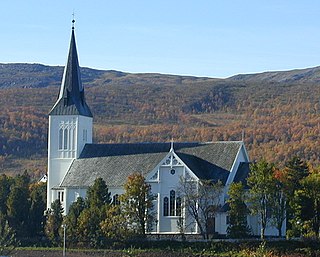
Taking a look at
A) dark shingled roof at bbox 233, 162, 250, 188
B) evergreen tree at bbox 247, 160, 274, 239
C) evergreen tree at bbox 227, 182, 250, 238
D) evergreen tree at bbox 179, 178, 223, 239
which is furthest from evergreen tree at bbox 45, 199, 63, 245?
evergreen tree at bbox 247, 160, 274, 239

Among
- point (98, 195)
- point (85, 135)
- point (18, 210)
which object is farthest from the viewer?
point (85, 135)

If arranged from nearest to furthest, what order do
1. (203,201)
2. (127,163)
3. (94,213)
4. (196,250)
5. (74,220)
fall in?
(196,250) → (94,213) → (74,220) → (203,201) → (127,163)

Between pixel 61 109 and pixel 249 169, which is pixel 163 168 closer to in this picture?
pixel 249 169

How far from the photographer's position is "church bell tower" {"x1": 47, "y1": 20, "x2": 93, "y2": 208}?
287 ft

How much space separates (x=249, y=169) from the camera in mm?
79500

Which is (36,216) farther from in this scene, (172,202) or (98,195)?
(172,202)

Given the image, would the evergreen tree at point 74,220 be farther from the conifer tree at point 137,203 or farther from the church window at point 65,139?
the church window at point 65,139

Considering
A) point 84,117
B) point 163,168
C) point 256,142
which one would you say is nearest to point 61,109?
point 84,117

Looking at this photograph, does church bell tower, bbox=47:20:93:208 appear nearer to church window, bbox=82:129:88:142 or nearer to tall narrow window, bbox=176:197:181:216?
church window, bbox=82:129:88:142

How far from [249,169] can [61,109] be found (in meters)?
19.9

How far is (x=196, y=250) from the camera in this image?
6756cm

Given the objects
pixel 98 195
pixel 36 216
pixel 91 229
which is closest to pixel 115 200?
pixel 98 195

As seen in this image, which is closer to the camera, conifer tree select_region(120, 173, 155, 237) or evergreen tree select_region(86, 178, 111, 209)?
conifer tree select_region(120, 173, 155, 237)

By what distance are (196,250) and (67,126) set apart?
25.0 metres
